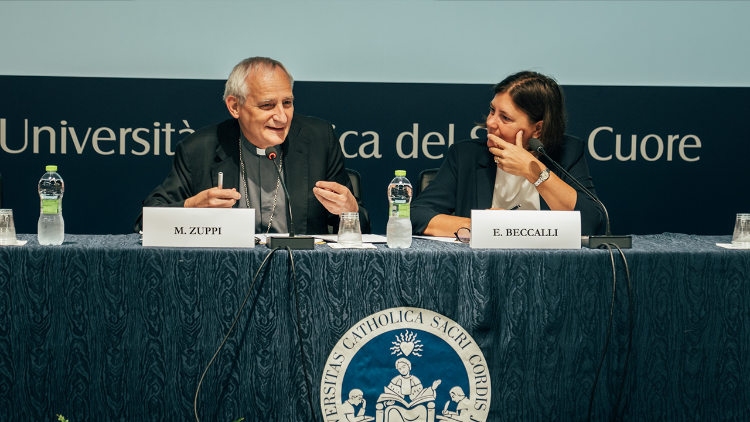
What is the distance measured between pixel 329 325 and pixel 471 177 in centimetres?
113

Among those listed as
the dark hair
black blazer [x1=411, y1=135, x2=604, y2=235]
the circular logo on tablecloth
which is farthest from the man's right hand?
the dark hair

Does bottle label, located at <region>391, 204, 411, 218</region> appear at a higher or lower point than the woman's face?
lower

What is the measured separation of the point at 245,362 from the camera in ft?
4.94

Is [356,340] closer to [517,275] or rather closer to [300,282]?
[300,282]

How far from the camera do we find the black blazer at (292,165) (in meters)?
2.35

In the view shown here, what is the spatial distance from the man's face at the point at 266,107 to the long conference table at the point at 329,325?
90 centimetres

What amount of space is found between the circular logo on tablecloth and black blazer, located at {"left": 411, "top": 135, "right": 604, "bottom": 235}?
0.78m

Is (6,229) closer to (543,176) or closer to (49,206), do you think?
(49,206)

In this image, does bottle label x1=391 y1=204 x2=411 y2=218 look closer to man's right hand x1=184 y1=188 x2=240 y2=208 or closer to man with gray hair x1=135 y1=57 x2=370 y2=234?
man's right hand x1=184 y1=188 x2=240 y2=208

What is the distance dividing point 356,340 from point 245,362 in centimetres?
29

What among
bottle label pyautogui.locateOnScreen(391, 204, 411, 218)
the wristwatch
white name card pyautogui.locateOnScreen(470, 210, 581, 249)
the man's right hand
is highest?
the wristwatch

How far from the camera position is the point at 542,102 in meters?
2.32

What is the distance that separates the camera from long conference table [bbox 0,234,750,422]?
4.86 ft

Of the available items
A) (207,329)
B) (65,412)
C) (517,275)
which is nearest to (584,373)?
(517,275)
